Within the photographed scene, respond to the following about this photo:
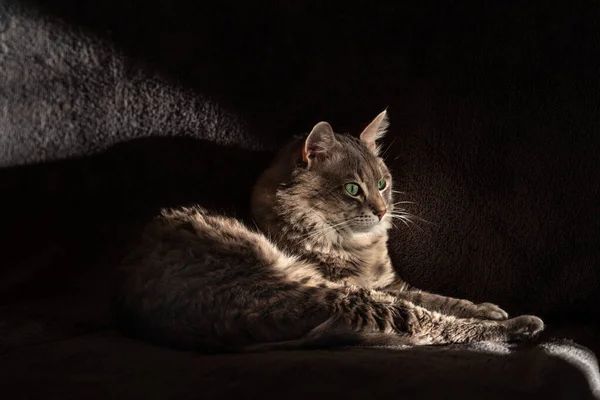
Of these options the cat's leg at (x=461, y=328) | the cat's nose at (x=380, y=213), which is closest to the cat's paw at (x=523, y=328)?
the cat's leg at (x=461, y=328)

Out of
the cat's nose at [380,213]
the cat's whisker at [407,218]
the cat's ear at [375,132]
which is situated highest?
the cat's ear at [375,132]

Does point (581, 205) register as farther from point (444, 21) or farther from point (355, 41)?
point (355, 41)

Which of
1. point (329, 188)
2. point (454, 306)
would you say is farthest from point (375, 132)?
point (454, 306)

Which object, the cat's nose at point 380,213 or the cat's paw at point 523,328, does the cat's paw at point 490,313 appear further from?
the cat's nose at point 380,213

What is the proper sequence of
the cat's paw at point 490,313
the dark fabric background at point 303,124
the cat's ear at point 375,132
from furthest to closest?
the cat's ear at point 375,132
the dark fabric background at point 303,124
the cat's paw at point 490,313

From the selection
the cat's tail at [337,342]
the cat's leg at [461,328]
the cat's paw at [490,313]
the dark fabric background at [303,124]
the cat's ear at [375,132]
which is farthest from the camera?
the cat's ear at [375,132]

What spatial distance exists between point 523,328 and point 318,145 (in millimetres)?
821

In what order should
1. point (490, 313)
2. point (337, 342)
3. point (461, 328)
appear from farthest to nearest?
point (490, 313) → point (461, 328) → point (337, 342)

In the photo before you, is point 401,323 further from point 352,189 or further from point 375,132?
point 375,132

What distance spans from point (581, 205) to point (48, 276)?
1.78 m

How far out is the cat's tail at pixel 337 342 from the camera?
1311 millimetres

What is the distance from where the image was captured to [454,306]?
1.67 m

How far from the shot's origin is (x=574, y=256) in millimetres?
1733

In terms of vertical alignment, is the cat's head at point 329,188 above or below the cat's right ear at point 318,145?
below
